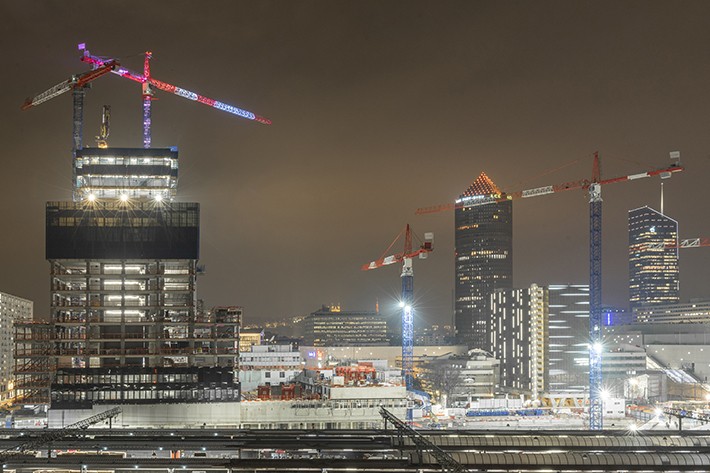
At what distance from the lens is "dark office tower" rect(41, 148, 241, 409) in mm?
107188

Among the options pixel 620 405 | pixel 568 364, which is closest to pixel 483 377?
pixel 568 364

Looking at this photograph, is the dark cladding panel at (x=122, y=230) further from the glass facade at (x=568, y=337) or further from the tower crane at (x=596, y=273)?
the glass facade at (x=568, y=337)

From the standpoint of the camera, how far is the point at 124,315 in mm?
110250

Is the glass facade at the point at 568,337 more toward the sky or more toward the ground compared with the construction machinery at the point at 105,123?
more toward the ground

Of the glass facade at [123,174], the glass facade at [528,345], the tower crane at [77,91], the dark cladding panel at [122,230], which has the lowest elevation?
the glass facade at [528,345]

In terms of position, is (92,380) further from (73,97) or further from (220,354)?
(73,97)

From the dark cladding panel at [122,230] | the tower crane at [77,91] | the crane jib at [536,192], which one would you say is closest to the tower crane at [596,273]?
the crane jib at [536,192]

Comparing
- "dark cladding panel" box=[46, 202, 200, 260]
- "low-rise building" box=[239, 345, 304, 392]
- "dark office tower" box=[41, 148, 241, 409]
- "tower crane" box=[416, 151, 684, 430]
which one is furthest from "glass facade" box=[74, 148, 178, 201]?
"tower crane" box=[416, 151, 684, 430]

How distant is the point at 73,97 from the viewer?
164 metres

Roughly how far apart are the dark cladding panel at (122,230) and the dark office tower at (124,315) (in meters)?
0.13

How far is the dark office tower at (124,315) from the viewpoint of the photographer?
107m

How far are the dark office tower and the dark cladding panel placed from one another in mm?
133

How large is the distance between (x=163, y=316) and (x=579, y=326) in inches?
4532

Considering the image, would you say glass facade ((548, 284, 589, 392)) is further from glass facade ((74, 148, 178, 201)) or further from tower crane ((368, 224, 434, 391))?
glass facade ((74, 148, 178, 201))
